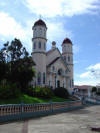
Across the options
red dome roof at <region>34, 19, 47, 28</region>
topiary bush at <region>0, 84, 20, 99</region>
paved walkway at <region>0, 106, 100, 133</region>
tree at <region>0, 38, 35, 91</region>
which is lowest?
paved walkway at <region>0, 106, 100, 133</region>

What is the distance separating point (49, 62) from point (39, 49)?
4.86 meters

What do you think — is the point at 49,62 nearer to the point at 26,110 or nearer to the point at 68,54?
the point at 68,54

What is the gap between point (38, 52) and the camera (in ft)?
94.6

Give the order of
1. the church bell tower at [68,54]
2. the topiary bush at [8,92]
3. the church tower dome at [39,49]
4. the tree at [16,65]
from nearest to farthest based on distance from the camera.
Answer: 1. the topiary bush at [8,92]
2. the tree at [16,65]
3. the church tower dome at [39,49]
4. the church bell tower at [68,54]

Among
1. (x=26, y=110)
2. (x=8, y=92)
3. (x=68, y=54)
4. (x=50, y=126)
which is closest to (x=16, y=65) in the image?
(x=8, y=92)

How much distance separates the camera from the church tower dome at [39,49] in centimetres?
2805

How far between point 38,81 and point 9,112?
59.1ft

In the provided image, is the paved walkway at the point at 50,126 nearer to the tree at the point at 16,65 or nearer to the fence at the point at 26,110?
the fence at the point at 26,110

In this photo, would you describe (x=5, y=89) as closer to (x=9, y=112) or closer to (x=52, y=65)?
(x=9, y=112)

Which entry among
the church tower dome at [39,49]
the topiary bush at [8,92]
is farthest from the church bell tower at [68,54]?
the topiary bush at [8,92]

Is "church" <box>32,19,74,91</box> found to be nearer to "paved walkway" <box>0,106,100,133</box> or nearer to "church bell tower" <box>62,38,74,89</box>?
"church bell tower" <box>62,38,74,89</box>

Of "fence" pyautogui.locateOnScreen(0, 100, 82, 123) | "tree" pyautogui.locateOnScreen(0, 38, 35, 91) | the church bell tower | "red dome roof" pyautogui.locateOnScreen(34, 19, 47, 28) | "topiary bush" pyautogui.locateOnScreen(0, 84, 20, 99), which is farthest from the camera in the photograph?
the church bell tower

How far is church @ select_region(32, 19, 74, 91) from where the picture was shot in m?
28.3

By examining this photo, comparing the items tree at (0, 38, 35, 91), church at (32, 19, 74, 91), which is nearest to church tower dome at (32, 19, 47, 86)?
church at (32, 19, 74, 91)
